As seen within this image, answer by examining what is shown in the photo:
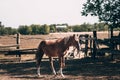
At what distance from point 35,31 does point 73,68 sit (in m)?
74.1

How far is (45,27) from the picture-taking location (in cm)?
8512

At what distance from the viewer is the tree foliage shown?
669 inches

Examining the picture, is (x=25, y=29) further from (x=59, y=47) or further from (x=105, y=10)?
(x=59, y=47)

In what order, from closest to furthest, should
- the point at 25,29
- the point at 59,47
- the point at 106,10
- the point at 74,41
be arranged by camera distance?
the point at 74,41, the point at 59,47, the point at 106,10, the point at 25,29

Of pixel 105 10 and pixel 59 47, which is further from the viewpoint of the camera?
pixel 105 10

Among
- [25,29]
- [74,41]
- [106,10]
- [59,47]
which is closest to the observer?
[74,41]

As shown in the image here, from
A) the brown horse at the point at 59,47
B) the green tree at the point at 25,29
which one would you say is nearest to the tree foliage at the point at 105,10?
the brown horse at the point at 59,47

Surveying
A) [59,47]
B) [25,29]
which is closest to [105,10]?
[59,47]

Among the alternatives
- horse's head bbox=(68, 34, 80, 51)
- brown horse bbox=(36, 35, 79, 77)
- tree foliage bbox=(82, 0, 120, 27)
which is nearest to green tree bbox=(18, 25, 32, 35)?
tree foliage bbox=(82, 0, 120, 27)

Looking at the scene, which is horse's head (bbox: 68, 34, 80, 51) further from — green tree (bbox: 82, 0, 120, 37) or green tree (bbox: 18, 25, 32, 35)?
green tree (bbox: 18, 25, 32, 35)

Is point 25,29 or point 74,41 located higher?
point 74,41

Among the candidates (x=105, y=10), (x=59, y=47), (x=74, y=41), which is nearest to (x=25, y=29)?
(x=105, y=10)

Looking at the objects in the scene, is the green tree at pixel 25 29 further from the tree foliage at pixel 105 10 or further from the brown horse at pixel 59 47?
the brown horse at pixel 59 47

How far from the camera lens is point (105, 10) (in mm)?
17328
